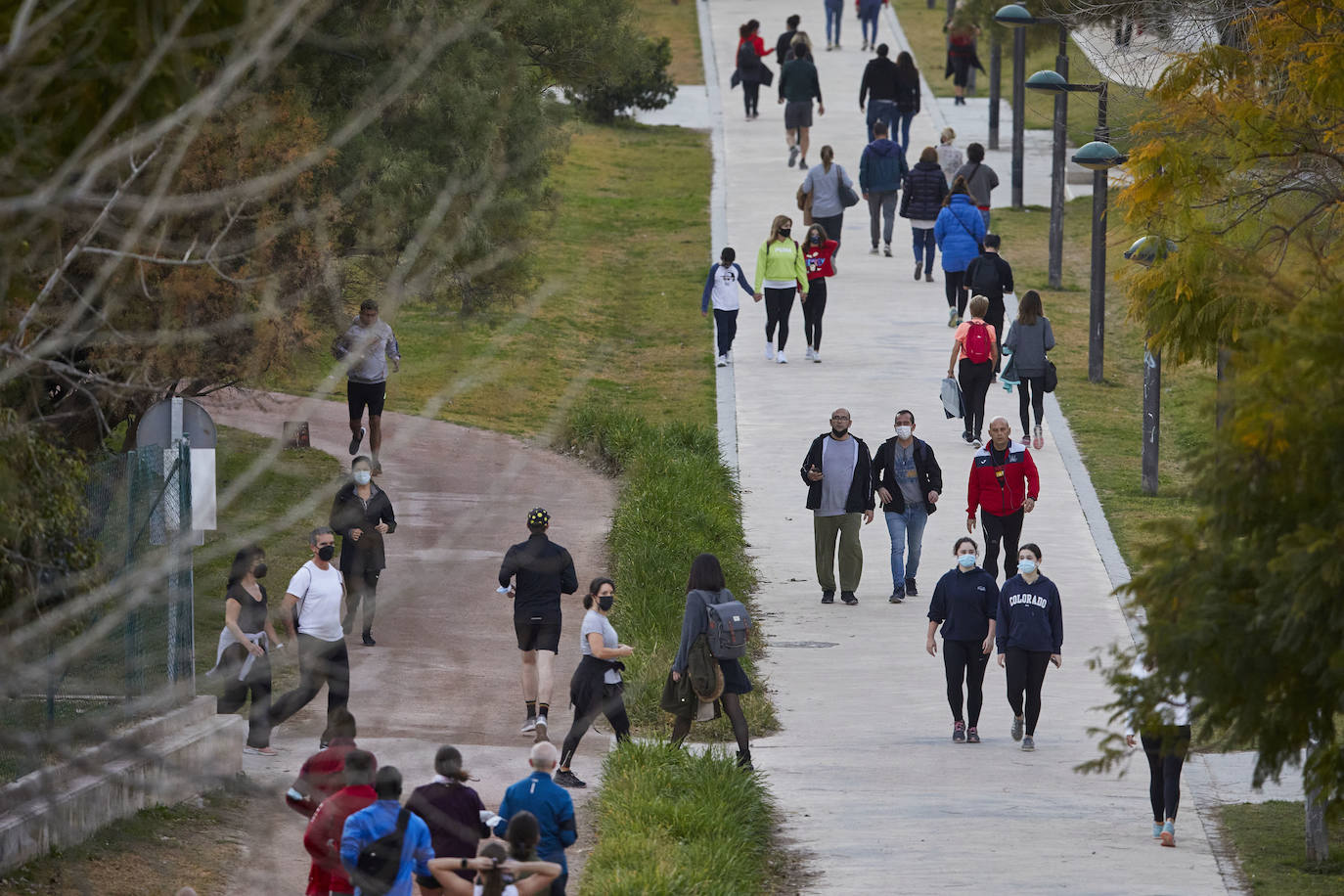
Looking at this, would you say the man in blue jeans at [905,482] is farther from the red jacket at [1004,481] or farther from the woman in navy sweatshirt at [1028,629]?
the woman in navy sweatshirt at [1028,629]

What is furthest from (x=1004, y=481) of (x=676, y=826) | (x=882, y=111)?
(x=882, y=111)

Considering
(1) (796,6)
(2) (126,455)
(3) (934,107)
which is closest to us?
(2) (126,455)

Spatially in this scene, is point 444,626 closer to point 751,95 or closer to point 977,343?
point 977,343

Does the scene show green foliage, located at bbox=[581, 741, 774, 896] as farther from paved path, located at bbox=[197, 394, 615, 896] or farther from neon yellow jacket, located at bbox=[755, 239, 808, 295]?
neon yellow jacket, located at bbox=[755, 239, 808, 295]

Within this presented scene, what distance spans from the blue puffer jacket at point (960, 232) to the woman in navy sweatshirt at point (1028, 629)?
380 inches

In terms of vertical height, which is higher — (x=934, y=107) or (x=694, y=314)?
(x=934, y=107)

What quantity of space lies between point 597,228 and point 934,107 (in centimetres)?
1003

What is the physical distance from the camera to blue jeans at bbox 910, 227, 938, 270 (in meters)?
26.0

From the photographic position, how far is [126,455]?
11.8 meters

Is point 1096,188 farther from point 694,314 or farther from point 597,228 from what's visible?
point 597,228

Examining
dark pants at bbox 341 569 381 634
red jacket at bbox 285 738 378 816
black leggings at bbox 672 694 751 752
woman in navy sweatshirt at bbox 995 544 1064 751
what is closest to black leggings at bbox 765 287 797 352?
dark pants at bbox 341 569 381 634

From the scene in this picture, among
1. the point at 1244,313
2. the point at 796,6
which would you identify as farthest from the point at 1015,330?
the point at 796,6

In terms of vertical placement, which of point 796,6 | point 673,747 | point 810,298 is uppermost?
point 796,6

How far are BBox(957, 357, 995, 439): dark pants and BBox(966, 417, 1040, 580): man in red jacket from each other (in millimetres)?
3625
